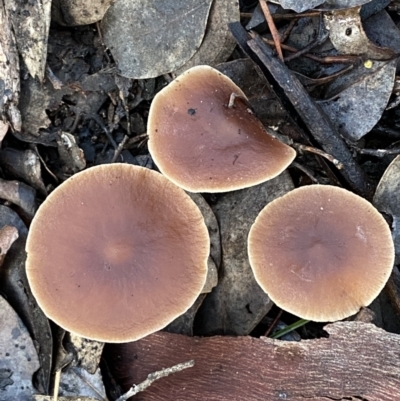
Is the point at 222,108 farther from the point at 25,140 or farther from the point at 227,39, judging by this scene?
the point at 25,140

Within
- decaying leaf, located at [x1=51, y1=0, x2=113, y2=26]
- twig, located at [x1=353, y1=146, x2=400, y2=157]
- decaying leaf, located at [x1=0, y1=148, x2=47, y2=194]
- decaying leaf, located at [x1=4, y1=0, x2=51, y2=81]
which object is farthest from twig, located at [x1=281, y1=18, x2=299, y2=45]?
decaying leaf, located at [x1=0, y1=148, x2=47, y2=194]

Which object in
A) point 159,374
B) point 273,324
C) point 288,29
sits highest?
point 288,29

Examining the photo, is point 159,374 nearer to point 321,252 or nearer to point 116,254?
point 116,254

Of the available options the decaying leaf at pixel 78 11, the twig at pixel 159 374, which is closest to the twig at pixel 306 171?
the twig at pixel 159 374

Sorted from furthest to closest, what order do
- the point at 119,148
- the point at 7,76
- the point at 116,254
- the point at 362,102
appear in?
the point at 119,148 → the point at 362,102 → the point at 7,76 → the point at 116,254

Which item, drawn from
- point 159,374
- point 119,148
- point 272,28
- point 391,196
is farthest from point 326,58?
point 159,374

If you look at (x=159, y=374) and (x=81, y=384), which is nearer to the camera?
(x=159, y=374)
